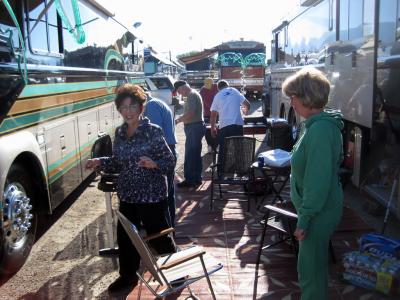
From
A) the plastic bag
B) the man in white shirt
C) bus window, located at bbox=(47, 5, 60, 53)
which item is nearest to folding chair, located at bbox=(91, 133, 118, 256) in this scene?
bus window, located at bbox=(47, 5, 60, 53)

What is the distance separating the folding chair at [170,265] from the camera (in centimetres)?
294

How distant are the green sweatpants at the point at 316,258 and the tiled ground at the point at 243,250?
889 millimetres

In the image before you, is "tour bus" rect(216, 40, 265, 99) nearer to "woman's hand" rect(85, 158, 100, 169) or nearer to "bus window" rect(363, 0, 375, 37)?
"bus window" rect(363, 0, 375, 37)

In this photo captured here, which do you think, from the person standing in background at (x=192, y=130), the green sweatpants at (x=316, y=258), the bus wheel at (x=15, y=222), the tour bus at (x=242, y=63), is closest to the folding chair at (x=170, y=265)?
the green sweatpants at (x=316, y=258)

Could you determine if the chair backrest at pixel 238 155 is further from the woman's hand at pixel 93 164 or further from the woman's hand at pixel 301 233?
the woman's hand at pixel 301 233

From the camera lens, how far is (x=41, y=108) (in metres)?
5.01

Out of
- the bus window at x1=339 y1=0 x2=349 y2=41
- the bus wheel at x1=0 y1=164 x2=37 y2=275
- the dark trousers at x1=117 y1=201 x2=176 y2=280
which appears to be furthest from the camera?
the bus window at x1=339 y1=0 x2=349 y2=41

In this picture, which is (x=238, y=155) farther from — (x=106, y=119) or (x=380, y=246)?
(x=106, y=119)

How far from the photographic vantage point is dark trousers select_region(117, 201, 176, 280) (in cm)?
372

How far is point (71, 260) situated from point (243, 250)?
165 centimetres

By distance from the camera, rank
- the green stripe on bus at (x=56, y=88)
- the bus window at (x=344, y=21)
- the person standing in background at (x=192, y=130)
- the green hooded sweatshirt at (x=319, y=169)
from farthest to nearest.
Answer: the person standing in background at (x=192, y=130)
the bus window at (x=344, y=21)
the green stripe on bus at (x=56, y=88)
the green hooded sweatshirt at (x=319, y=169)

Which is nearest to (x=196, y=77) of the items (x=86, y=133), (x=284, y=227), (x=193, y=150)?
(x=193, y=150)

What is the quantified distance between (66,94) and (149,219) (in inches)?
110

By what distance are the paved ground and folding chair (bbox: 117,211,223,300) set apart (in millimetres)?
896
